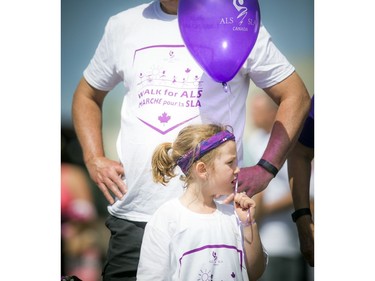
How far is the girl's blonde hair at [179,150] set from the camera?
350cm

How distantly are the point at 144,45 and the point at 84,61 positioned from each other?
34 cm

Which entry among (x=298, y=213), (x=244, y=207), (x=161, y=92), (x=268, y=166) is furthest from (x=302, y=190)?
(x=161, y=92)

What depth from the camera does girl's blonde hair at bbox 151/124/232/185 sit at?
350cm

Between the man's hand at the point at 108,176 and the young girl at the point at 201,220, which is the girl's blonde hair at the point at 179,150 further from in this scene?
the man's hand at the point at 108,176

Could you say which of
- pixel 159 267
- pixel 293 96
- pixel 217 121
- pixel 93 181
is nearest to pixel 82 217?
pixel 93 181

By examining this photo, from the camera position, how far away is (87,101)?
3.79 meters

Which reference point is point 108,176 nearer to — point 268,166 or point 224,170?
point 224,170

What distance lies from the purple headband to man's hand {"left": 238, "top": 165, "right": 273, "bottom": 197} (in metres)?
0.18

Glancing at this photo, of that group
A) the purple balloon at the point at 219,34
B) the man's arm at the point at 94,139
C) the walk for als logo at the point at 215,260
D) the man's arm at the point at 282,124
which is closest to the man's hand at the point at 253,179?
the man's arm at the point at 282,124

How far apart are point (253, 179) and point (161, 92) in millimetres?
566

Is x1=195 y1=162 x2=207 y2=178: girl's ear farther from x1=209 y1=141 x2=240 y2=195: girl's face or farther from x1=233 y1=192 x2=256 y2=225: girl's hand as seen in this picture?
x1=233 y1=192 x2=256 y2=225: girl's hand

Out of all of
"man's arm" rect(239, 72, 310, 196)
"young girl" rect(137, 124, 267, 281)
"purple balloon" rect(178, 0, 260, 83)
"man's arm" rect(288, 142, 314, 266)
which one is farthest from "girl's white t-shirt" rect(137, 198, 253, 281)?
"purple balloon" rect(178, 0, 260, 83)

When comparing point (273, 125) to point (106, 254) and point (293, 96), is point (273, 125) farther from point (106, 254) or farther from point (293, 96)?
point (106, 254)

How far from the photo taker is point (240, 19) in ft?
11.3
